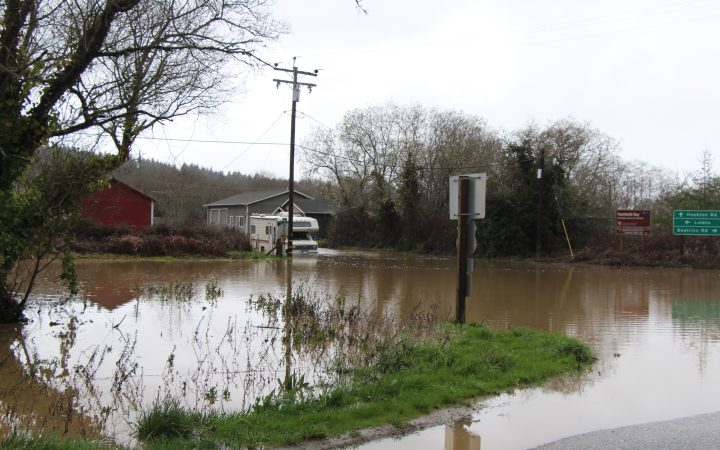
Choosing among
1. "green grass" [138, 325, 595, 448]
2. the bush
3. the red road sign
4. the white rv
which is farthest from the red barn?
"green grass" [138, 325, 595, 448]

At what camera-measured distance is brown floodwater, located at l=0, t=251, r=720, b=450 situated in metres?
6.64

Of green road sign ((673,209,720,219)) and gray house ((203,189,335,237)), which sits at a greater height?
gray house ((203,189,335,237))

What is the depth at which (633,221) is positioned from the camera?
34938mm

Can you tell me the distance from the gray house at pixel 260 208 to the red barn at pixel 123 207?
11.6 metres

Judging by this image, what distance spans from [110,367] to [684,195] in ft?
114

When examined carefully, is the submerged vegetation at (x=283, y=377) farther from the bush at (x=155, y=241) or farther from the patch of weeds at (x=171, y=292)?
the bush at (x=155, y=241)

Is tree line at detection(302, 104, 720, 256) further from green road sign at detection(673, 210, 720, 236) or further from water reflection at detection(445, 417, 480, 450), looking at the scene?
water reflection at detection(445, 417, 480, 450)

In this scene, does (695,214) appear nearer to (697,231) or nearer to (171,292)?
(697,231)

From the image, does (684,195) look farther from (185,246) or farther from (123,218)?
(123,218)

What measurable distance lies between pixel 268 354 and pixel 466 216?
4232 mm

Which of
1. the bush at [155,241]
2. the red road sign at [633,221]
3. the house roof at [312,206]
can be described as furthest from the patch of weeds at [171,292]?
the house roof at [312,206]

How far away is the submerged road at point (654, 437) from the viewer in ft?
18.8

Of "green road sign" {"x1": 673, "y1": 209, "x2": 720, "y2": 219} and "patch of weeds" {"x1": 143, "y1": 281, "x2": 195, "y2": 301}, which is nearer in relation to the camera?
"patch of weeds" {"x1": 143, "y1": 281, "x2": 195, "y2": 301}

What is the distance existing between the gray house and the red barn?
11.6 meters
